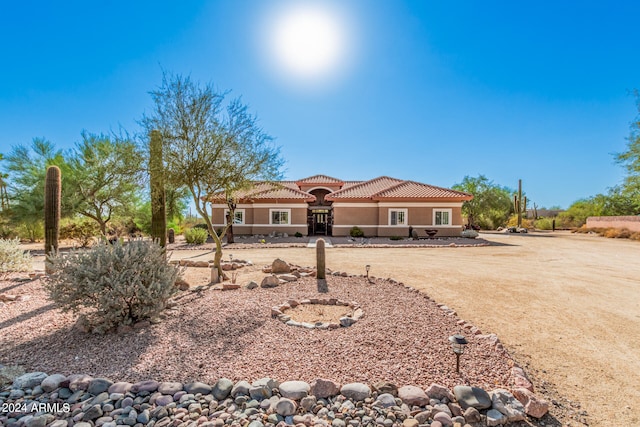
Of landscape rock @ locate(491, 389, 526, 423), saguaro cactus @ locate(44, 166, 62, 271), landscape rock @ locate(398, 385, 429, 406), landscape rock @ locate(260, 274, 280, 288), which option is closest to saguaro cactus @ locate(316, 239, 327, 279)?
landscape rock @ locate(260, 274, 280, 288)

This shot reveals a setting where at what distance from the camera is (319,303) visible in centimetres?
643

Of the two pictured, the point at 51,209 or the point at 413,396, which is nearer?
the point at 413,396

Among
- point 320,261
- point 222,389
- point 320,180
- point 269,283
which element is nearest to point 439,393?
point 222,389

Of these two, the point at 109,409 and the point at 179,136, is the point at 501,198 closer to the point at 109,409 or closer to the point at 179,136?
the point at 179,136

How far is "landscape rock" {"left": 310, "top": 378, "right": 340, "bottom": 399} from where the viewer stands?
315 cm

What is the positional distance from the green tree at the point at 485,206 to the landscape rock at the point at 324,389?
37230 mm

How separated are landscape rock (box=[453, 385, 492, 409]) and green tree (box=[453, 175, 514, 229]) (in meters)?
36.6

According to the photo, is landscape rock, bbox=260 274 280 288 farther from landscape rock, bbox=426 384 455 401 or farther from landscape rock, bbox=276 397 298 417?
landscape rock, bbox=426 384 455 401

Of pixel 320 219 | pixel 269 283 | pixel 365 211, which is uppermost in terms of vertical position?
pixel 365 211

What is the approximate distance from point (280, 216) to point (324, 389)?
75.1 ft

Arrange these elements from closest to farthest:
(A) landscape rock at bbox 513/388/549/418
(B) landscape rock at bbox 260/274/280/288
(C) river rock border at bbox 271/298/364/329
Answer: (A) landscape rock at bbox 513/388/549/418 → (C) river rock border at bbox 271/298/364/329 → (B) landscape rock at bbox 260/274/280/288

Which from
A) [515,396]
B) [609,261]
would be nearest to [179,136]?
[515,396]

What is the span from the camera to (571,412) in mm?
3080

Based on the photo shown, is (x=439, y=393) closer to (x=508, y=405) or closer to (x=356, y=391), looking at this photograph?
(x=508, y=405)
